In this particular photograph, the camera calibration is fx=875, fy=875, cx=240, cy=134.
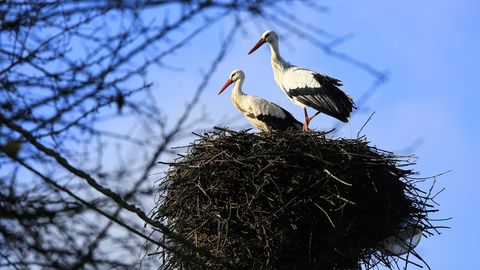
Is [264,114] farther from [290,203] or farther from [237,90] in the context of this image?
[290,203]

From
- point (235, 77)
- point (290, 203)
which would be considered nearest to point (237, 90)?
point (235, 77)

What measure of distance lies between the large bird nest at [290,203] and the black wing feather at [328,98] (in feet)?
5.56

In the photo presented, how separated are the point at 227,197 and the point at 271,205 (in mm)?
379

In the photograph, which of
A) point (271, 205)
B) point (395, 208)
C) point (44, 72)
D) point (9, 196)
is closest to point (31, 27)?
point (44, 72)

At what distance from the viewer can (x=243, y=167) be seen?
263 inches

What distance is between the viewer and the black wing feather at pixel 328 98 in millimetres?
8742

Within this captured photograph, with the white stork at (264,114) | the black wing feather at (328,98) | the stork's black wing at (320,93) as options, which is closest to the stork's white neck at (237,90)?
the white stork at (264,114)

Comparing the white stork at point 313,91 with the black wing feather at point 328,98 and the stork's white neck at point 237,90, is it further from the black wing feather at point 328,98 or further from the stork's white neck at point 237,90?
the stork's white neck at point 237,90

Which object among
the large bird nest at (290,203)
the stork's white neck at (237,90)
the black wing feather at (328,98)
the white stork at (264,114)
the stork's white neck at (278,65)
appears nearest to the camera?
the large bird nest at (290,203)

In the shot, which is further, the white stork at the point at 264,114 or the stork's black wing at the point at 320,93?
the white stork at the point at 264,114

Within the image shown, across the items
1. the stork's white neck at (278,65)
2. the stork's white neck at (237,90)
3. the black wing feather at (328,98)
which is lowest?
the black wing feather at (328,98)

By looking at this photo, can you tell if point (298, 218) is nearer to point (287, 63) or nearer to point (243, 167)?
point (243, 167)

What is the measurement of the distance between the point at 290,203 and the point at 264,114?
2696mm

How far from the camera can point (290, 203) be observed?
652cm
